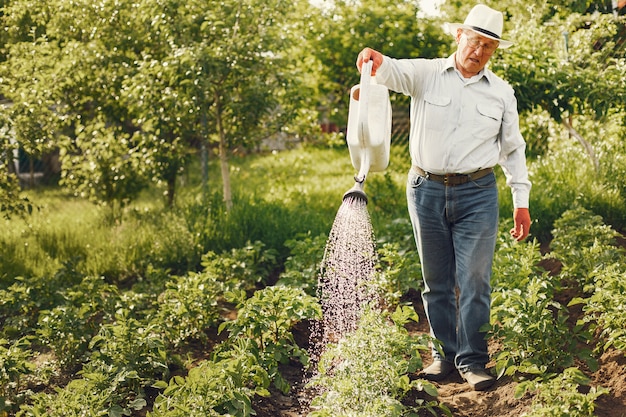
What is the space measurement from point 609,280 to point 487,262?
643 mm

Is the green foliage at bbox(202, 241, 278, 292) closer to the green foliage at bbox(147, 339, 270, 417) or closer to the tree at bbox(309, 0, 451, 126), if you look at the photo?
the green foliage at bbox(147, 339, 270, 417)

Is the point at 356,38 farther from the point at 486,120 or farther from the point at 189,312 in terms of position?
the point at 486,120

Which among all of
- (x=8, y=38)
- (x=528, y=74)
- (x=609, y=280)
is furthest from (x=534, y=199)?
(x=8, y=38)

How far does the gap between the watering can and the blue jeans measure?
1.59 ft

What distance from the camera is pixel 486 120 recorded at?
158 inches

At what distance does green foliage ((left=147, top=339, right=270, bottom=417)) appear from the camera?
11.4ft

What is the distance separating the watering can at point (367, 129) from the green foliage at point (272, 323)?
0.93 meters

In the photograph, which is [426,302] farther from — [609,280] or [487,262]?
[609,280]

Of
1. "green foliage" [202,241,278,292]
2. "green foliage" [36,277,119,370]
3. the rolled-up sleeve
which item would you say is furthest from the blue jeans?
"green foliage" [36,277,119,370]

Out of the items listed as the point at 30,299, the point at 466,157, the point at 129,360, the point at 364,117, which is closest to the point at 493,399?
the point at 466,157

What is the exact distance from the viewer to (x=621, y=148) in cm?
774

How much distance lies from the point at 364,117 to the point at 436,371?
1489 mm

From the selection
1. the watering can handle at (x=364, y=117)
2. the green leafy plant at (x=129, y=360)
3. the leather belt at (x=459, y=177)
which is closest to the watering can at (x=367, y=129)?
the watering can handle at (x=364, y=117)

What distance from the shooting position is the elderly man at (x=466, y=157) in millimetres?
4004
